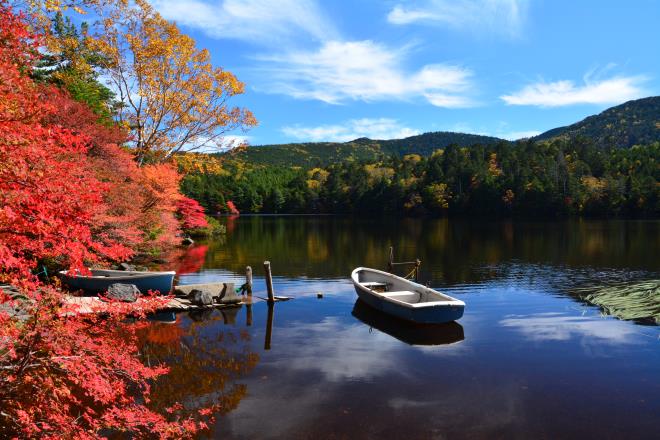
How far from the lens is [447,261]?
37625 mm

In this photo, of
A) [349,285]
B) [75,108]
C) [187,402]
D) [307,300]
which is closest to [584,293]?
A: [349,285]

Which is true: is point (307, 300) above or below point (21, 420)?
below

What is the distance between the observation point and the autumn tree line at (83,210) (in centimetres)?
688

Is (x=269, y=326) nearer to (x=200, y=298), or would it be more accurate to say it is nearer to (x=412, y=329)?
(x=200, y=298)

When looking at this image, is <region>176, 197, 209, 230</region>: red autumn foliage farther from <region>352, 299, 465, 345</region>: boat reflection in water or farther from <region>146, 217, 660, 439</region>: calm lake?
<region>352, 299, 465, 345</region>: boat reflection in water

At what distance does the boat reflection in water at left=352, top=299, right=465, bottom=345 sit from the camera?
17.0 m

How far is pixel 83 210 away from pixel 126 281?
15763 mm

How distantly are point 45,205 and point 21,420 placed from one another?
305 centimetres

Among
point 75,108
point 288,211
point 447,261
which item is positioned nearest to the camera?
point 75,108

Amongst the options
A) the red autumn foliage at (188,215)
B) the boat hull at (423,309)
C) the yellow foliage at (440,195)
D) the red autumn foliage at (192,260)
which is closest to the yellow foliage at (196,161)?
the red autumn foliage at (192,260)

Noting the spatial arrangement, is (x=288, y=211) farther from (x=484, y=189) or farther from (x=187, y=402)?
(x=187, y=402)

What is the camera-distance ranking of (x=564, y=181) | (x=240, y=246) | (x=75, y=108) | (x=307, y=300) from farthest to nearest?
(x=564, y=181), (x=240, y=246), (x=75, y=108), (x=307, y=300)

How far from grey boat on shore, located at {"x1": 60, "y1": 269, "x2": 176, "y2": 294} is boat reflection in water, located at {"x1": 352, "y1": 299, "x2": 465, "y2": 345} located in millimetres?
9310

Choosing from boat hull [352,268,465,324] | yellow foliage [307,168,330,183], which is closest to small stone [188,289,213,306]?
boat hull [352,268,465,324]
